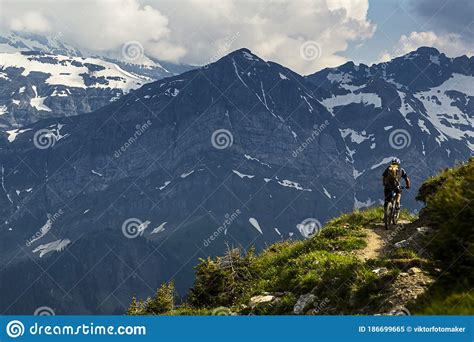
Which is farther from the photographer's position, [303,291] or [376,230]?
[376,230]

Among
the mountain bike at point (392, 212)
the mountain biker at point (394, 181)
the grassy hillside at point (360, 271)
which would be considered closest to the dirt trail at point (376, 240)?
the grassy hillside at point (360, 271)

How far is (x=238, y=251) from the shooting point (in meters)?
18.1

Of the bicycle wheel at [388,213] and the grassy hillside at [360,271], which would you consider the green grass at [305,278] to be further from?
the bicycle wheel at [388,213]

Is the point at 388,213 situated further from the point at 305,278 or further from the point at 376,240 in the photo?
the point at 305,278

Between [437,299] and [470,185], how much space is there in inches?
96.8

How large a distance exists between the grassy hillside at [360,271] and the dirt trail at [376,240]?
0.04 metres

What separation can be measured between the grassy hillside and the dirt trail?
0.12ft

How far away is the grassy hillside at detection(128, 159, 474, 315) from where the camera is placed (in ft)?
30.6

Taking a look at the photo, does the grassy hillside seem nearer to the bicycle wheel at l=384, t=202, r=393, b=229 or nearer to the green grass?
the green grass

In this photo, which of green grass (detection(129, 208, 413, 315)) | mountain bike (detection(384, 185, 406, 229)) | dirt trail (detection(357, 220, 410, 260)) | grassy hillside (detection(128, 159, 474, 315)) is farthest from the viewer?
mountain bike (detection(384, 185, 406, 229))

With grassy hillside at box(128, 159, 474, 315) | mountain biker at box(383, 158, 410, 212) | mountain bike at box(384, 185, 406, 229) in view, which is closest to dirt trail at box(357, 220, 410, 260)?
grassy hillside at box(128, 159, 474, 315)
